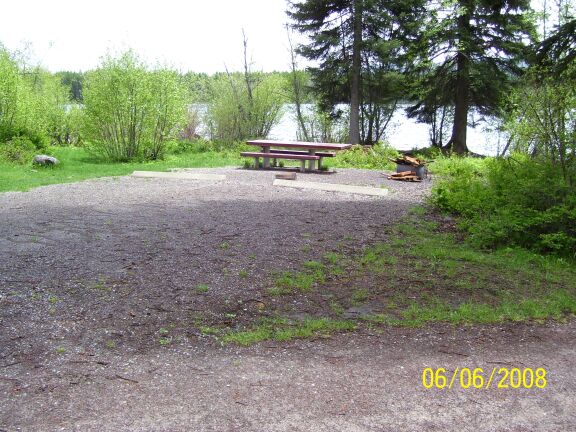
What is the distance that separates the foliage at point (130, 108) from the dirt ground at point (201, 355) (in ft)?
28.8

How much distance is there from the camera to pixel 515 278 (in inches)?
191

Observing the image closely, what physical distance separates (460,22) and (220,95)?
9589 mm

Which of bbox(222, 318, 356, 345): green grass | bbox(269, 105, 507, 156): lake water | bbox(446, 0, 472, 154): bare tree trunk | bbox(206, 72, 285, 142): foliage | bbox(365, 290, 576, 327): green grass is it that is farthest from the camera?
bbox(206, 72, 285, 142): foliage

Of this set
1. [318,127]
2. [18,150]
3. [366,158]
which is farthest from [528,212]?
[318,127]

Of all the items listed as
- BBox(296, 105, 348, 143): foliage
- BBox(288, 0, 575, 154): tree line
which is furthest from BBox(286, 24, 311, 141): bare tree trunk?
BBox(288, 0, 575, 154): tree line

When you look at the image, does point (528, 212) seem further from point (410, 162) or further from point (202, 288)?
point (410, 162)

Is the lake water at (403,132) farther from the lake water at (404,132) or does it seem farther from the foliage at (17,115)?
the foliage at (17,115)

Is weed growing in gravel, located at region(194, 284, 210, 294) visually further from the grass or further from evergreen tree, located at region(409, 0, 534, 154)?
evergreen tree, located at region(409, 0, 534, 154)

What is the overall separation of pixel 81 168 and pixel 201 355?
10.7 m

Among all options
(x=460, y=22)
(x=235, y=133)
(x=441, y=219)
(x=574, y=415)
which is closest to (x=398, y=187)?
(x=441, y=219)

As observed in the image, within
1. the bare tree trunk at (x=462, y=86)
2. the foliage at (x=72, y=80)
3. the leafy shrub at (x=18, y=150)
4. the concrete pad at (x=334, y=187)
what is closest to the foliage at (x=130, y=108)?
the leafy shrub at (x=18, y=150)
